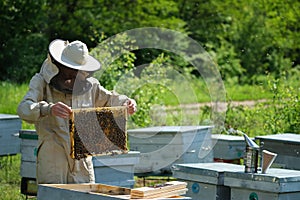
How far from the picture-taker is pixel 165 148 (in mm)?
7559

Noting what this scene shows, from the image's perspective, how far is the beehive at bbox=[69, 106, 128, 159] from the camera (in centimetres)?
479

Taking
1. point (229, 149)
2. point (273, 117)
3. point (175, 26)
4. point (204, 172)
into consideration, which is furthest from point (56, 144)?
point (175, 26)

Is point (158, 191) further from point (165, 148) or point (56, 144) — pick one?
point (165, 148)

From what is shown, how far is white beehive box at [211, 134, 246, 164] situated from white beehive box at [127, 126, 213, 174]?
10cm

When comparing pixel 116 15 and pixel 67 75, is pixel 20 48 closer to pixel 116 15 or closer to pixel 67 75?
pixel 116 15

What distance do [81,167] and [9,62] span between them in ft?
41.6

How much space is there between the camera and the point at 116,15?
62.0ft

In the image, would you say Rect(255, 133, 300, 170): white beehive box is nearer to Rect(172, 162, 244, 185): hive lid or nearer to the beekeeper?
Rect(172, 162, 244, 185): hive lid

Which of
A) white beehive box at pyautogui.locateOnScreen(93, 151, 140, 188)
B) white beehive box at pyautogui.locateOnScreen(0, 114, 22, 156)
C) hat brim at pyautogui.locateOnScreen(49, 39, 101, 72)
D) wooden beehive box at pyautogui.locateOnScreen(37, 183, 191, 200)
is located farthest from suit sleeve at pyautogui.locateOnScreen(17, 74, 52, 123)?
white beehive box at pyautogui.locateOnScreen(0, 114, 22, 156)

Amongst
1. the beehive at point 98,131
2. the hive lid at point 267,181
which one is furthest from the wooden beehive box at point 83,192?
the hive lid at point 267,181

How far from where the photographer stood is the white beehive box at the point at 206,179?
5.45 m

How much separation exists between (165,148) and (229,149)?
67cm

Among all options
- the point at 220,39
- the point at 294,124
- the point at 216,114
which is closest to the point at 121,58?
the point at 216,114

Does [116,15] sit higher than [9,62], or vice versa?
[116,15]
